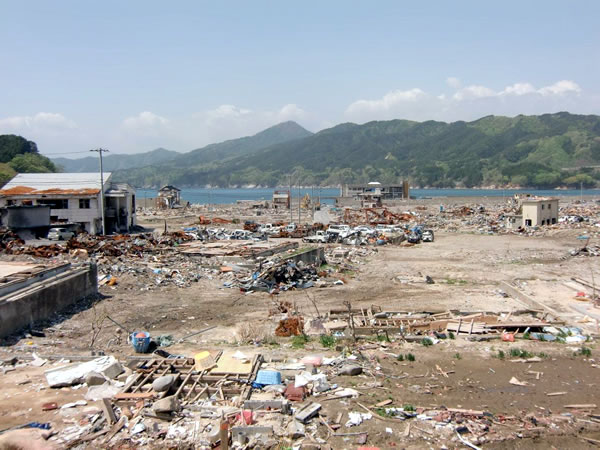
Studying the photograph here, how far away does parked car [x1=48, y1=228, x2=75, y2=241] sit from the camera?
102 feet

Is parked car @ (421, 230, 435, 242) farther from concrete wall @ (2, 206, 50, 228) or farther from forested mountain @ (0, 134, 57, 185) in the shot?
forested mountain @ (0, 134, 57, 185)

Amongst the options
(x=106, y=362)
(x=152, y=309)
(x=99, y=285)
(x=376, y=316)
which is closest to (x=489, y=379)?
(x=376, y=316)

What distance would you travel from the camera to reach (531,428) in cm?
786

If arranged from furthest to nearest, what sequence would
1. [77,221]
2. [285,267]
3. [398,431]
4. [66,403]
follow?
1. [77,221]
2. [285,267]
3. [66,403]
4. [398,431]

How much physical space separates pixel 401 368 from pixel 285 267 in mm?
11464

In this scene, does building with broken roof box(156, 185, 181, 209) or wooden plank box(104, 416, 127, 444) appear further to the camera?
building with broken roof box(156, 185, 181, 209)

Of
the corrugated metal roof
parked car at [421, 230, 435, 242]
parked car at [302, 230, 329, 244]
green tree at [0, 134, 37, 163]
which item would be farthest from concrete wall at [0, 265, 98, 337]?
green tree at [0, 134, 37, 163]

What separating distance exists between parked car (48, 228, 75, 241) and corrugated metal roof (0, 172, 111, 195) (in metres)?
5.68

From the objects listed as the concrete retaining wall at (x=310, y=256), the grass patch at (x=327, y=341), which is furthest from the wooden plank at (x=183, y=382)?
the concrete retaining wall at (x=310, y=256)

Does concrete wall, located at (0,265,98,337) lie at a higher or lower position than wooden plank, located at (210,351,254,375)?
higher

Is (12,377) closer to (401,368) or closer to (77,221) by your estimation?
(401,368)

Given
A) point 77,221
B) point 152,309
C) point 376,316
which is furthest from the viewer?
point 77,221

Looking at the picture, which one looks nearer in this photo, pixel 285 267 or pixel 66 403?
pixel 66 403

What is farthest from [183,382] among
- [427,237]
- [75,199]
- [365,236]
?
[75,199]
